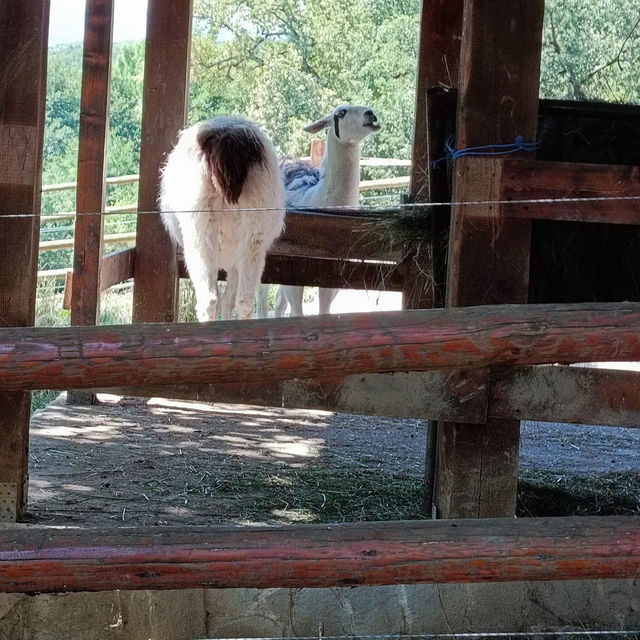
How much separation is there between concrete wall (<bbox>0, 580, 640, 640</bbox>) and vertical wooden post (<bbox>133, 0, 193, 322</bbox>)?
3600 mm

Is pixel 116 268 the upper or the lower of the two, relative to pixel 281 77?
lower

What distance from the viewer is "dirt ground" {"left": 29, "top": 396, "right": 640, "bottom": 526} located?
463cm

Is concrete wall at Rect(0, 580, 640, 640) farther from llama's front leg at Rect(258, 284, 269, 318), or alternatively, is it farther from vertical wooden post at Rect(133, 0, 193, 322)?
llama's front leg at Rect(258, 284, 269, 318)

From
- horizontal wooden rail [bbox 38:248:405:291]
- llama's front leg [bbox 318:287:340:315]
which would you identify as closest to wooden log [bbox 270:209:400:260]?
horizontal wooden rail [bbox 38:248:405:291]

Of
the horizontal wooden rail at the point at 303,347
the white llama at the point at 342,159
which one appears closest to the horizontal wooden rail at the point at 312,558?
the horizontal wooden rail at the point at 303,347

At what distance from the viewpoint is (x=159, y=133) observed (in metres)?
7.00

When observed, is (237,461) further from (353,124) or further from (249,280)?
(353,124)

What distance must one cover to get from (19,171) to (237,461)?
248 centimetres

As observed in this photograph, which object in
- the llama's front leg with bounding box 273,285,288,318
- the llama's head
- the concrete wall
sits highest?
the llama's head

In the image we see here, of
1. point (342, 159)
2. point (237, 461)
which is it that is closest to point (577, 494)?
point (237, 461)

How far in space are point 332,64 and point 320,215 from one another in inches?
581

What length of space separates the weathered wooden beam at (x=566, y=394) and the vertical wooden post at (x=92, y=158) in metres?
3.97

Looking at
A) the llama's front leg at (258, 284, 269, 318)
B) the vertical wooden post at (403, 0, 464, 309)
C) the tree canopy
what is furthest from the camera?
the tree canopy

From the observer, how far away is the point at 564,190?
3518mm
